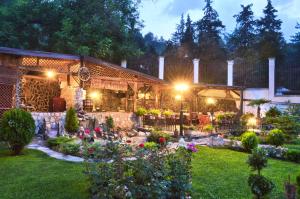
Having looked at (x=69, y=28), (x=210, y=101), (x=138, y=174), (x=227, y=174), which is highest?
(x=69, y=28)

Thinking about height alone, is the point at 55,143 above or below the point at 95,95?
below

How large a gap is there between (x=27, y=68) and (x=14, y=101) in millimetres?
1508

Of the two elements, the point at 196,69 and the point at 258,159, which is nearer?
the point at 258,159

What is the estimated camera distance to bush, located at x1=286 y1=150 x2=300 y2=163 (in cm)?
887

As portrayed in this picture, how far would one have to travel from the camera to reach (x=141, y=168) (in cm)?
406

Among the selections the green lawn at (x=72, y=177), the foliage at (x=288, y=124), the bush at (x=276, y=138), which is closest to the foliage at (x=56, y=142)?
the green lawn at (x=72, y=177)

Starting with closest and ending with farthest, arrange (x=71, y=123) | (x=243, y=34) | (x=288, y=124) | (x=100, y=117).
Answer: (x=71, y=123) → (x=288, y=124) → (x=100, y=117) → (x=243, y=34)

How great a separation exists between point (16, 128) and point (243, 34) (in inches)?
1251

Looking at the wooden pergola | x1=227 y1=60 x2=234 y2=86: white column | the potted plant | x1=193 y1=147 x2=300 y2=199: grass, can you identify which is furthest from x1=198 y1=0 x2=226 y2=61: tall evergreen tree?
x1=193 y1=147 x2=300 y2=199: grass

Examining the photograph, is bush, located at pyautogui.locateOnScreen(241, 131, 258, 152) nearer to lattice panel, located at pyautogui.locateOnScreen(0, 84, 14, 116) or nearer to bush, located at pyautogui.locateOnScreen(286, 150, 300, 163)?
bush, located at pyautogui.locateOnScreen(286, 150, 300, 163)

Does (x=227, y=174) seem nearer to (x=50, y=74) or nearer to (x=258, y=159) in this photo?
(x=258, y=159)

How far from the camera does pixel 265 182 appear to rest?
14.9ft

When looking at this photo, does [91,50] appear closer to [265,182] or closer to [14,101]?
[14,101]

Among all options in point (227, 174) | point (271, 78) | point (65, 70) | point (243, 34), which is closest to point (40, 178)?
point (227, 174)
